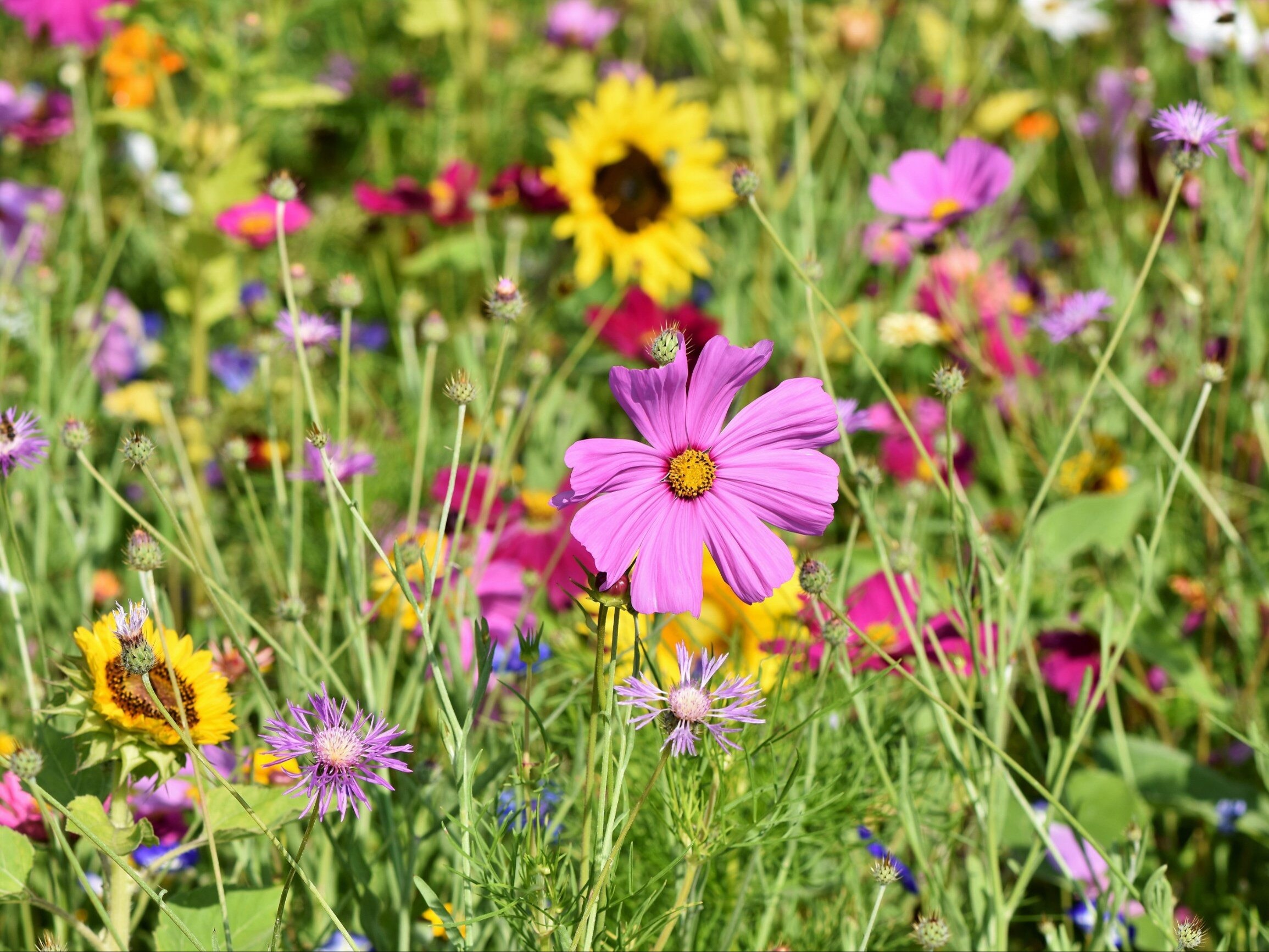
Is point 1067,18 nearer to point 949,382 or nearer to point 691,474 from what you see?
point 949,382

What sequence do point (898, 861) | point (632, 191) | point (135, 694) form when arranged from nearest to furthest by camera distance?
point (135, 694)
point (898, 861)
point (632, 191)

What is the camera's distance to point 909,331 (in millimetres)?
1405

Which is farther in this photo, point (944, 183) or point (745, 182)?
point (944, 183)

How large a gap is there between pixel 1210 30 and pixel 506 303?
1.41 metres

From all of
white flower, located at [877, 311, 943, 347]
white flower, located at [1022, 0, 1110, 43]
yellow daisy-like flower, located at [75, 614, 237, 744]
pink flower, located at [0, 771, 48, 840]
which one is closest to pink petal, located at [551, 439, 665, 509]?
yellow daisy-like flower, located at [75, 614, 237, 744]

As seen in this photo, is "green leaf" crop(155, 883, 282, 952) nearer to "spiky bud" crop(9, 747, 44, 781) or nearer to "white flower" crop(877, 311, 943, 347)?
"spiky bud" crop(9, 747, 44, 781)

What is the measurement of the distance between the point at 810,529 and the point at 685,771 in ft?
0.58

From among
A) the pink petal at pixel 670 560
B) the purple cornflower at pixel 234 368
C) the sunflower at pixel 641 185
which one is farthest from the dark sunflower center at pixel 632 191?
the pink petal at pixel 670 560

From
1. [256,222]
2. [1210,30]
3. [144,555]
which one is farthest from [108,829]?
[1210,30]

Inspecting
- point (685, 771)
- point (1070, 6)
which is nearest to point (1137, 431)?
point (685, 771)

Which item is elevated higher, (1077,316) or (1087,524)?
(1077,316)

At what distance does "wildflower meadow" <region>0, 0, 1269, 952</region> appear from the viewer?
1.94 ft

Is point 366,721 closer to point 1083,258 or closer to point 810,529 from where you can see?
point 810,529

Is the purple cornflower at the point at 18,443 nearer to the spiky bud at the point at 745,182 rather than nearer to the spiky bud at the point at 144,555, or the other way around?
the spiky bud at the point at 144,555
